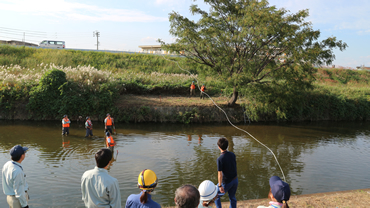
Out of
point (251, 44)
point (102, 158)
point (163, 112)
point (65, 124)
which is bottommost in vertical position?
point (65, 124)

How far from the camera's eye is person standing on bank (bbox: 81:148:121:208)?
345 cm

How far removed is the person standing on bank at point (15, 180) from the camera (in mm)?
4367

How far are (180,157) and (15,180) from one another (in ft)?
26.3

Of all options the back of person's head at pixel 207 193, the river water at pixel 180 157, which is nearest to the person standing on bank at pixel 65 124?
the river water at pixel 180 157

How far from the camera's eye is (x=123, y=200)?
7.40 m

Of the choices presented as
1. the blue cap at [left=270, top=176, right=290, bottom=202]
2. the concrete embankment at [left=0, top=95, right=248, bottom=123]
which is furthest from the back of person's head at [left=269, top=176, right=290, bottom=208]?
the concrete embankment at [left=0, top=95, right=248, bottom=123]

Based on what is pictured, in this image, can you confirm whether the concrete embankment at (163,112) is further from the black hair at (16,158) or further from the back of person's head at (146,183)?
the back of person's head at (146,183)

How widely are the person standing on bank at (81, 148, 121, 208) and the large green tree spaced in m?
15.7

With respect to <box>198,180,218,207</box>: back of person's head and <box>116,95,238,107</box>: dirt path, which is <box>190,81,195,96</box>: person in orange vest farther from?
<box>198,180,218,207</box>: back of person's head

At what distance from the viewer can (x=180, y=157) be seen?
11781 millimetres

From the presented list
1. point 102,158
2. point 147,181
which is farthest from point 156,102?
point 147,181

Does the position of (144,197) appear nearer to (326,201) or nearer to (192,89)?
(326,201)

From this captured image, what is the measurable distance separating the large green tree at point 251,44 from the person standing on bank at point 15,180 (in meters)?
15.6

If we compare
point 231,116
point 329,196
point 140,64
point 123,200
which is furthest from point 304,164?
point 140,64
